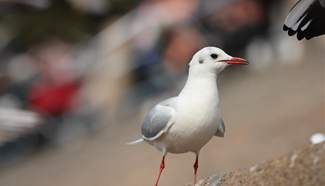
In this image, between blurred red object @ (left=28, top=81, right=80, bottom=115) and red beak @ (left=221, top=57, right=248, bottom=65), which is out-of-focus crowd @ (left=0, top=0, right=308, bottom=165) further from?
red beak @ (left=221, top=57, right=248, bottom=65)

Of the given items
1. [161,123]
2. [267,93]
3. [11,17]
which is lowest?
[161,123]

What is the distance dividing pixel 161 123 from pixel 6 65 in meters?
11.9

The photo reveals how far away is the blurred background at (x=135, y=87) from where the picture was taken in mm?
13273

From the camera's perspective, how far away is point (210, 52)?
519 cm

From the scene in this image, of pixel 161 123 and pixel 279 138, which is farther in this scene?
pixel 279 138

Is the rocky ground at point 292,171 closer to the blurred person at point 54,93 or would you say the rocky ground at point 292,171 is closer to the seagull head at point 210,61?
the seagull head at point 210,61

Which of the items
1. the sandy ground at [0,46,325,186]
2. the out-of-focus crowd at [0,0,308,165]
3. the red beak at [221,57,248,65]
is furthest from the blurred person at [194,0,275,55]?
the red beak at [221,57,248,65]

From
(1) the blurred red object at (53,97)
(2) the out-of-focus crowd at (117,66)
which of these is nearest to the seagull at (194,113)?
(2) the out-of-focus crowd at (117,66)

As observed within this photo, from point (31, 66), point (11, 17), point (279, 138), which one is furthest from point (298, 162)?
point (11, 17)

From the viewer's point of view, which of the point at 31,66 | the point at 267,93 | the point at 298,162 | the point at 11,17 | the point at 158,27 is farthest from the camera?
the point at 11,17

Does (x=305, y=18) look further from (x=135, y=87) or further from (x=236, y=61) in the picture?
(x=135, y=87)

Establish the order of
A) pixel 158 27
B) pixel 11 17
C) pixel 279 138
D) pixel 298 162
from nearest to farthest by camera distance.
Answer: pixel 298 162 → pixel 279 138 → pixel 158 27 → pixel 11 17

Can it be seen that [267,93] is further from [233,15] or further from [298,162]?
[298,162]

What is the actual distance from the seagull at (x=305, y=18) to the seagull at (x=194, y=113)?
1.47 meters
